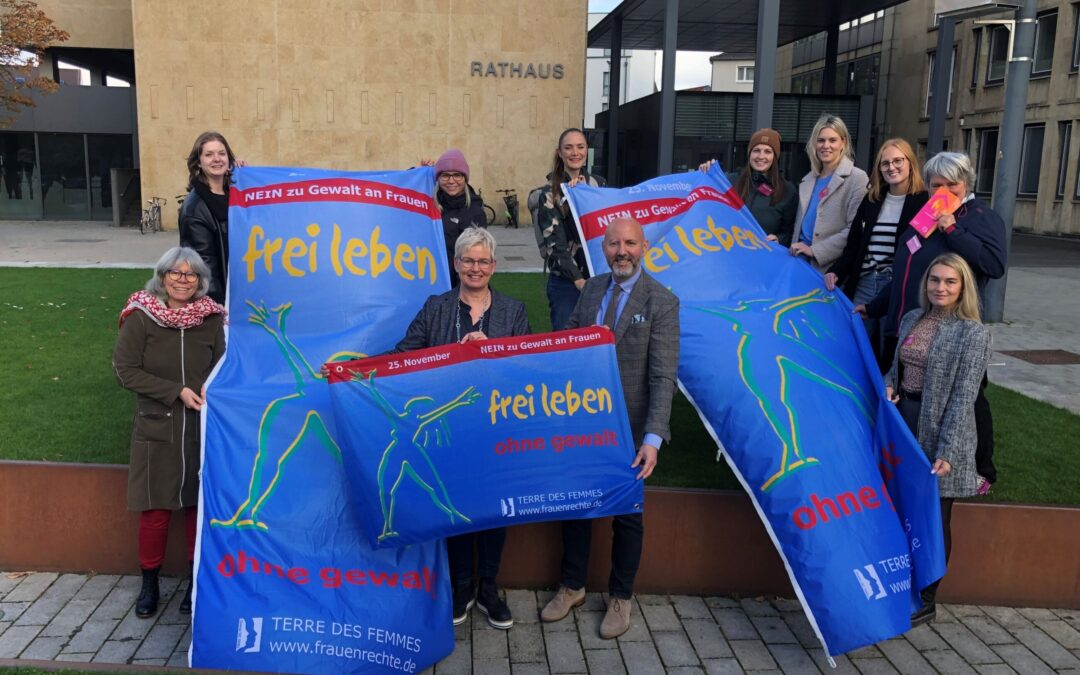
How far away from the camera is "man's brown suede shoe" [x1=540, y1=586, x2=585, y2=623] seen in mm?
4176

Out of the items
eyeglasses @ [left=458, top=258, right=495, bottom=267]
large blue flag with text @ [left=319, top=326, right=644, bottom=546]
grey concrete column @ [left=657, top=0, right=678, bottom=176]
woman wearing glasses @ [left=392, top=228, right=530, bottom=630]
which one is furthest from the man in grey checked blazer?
grey concrete column @ [left=657, top=0, right=678, bottom=176]

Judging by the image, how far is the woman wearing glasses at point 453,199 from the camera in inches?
187

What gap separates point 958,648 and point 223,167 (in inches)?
171

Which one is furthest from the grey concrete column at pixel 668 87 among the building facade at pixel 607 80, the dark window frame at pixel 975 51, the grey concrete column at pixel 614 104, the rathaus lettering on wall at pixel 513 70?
the building facade at pixel 607 80

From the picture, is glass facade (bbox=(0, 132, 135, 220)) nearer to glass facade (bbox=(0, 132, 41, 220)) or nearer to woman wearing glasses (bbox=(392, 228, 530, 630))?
glass facade (bbox=(0, 132, 41, 220))

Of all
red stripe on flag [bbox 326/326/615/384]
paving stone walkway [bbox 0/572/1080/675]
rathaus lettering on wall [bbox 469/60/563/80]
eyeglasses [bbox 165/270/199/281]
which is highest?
rathaus lettering on wall [bbox 469/60/563/80]

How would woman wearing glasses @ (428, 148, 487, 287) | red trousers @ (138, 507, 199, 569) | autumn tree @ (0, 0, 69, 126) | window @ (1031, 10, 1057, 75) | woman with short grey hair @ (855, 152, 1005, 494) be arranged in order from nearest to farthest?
woman with short grey hair @ (855, 152, 1005, 494), red trousers @ (138, 507, 199, 569), woman wearing glasses @ (428, 148, 487, 287), autumn tree @ (0, 0, 69, 126), window @ (1031, 10, 1057, 75)

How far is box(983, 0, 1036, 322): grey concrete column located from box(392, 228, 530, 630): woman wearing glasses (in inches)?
344

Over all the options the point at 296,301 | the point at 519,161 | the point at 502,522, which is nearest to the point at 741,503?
the point at 502,522

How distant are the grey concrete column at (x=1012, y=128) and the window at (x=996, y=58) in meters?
21.4

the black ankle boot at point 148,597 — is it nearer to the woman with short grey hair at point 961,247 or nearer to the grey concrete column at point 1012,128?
the woman with short grey hair at point 961,247

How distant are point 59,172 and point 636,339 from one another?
91.1ft

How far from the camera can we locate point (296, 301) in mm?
4297

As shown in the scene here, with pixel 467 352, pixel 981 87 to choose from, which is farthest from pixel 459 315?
pixel 981 87
